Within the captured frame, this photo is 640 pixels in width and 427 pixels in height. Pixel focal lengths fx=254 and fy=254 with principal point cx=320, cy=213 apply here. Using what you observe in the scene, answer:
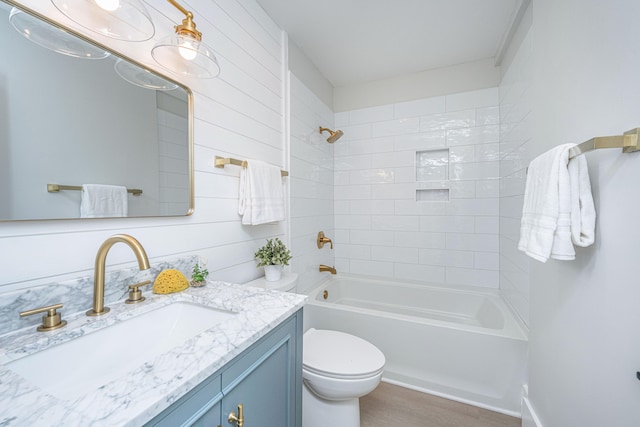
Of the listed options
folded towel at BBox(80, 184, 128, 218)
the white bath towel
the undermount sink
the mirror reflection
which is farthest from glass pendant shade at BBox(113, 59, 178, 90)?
the white bath towel

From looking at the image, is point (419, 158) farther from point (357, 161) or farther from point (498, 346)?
point (498, 346)

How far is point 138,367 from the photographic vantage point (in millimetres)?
529

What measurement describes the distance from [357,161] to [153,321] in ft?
7.59

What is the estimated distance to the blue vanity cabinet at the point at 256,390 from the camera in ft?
1.79

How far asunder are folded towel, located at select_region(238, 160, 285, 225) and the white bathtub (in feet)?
3.02

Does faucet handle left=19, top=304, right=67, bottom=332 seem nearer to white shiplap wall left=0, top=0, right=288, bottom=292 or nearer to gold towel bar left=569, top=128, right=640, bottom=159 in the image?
white shiplap wall left=0, top=0, right=288, bottom=292

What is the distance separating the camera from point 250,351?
0.71 m

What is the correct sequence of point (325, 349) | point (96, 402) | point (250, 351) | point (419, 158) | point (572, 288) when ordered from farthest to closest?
point (419, 158) < point (325, 349) < point (572, 288) < point (250, 351) < point (96, 402)

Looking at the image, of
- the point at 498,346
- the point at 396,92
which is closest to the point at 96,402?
the point at 498,346

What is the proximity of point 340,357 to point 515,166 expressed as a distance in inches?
69.0

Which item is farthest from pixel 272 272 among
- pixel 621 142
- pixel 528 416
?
pixel 528 416

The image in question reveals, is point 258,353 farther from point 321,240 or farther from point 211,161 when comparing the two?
point 321,240

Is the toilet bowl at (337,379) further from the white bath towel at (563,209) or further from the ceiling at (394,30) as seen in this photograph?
the ceiling at (394,30)

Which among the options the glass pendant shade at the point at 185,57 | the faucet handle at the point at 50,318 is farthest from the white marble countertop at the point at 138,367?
the glass pendant shade at the point at 185,57
